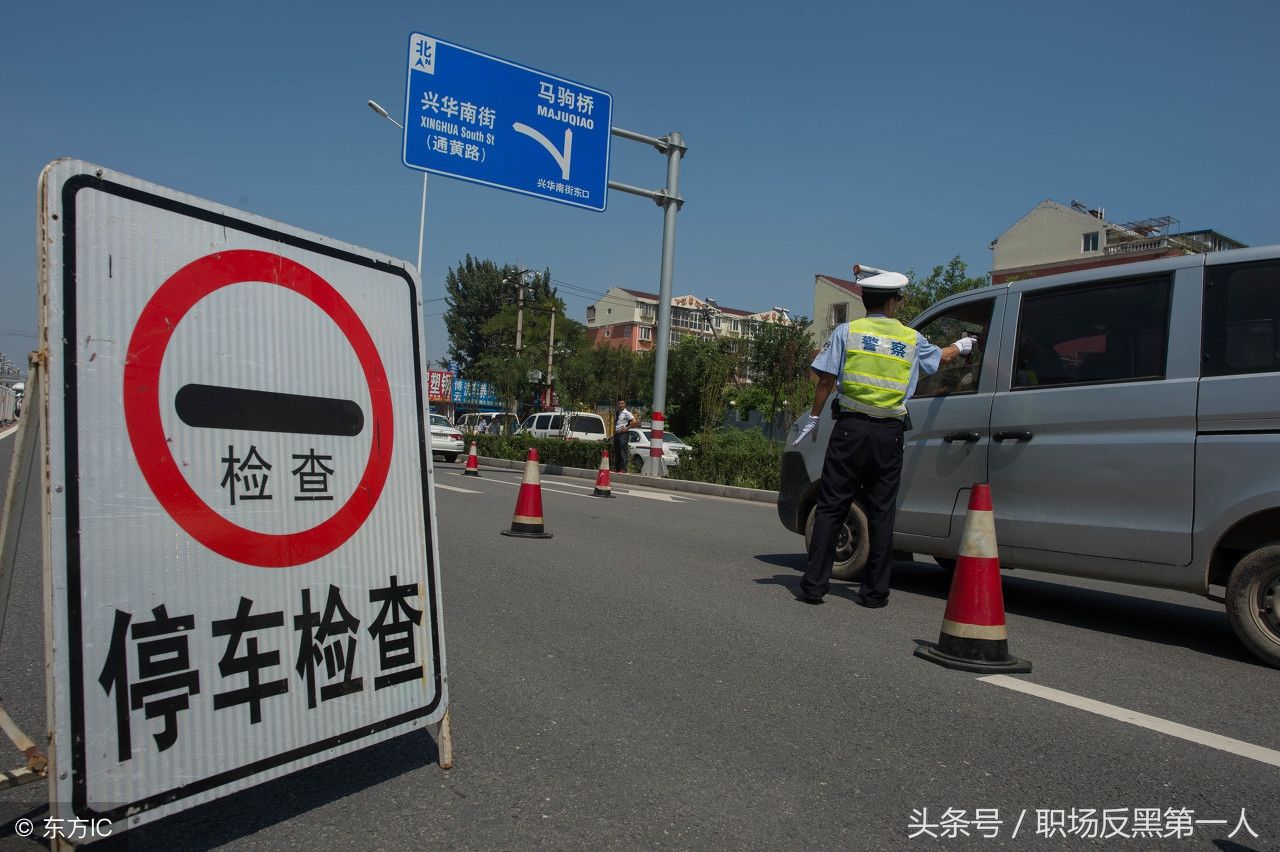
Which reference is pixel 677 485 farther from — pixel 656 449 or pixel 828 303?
pixel 828 303

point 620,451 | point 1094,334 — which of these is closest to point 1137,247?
point 620,451

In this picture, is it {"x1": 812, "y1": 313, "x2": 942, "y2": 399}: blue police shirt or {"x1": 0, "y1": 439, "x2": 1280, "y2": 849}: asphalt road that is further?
{"x1": 812, "y1": 313, "x2": 942, "y2": 399}: blue police shirt

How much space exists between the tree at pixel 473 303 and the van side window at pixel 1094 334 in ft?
223

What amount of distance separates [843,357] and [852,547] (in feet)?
5.07

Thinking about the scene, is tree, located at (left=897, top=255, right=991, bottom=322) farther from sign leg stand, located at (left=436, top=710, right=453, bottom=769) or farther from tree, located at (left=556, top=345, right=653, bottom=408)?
sign leg stand, located at (left=436, top=710, right=453, bottom=769)

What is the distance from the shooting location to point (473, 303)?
7375 cm

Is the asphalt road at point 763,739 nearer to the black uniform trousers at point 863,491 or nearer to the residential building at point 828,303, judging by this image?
the black uniform trousers at point 863,491

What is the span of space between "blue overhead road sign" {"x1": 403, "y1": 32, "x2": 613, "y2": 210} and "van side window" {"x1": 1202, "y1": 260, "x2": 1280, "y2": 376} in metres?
12.4

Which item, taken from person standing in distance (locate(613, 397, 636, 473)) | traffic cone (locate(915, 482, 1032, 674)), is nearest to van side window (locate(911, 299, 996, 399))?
traffic cone (locate(915, 482, 1032, 674))

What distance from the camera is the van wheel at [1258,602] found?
4414 mm

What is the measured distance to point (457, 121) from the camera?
1532cm

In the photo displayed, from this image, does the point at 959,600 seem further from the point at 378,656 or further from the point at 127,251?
the point at 127,251

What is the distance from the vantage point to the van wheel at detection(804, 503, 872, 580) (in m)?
6.40

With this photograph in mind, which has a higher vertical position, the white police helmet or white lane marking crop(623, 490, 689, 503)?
the white police helmet
